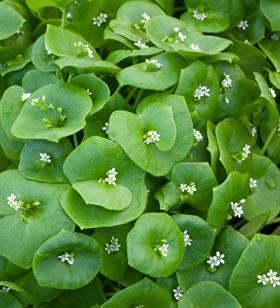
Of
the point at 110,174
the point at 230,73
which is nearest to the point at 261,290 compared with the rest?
the point at 110,174

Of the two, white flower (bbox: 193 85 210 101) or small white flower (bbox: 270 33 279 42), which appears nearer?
white flower (bbox: 193 85 210 101)

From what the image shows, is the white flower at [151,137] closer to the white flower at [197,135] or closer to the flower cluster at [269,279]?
the white flower at [197,135]

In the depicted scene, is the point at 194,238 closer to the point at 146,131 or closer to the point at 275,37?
the point at 146,131

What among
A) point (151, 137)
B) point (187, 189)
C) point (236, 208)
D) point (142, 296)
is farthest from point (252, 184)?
point (142, 296)

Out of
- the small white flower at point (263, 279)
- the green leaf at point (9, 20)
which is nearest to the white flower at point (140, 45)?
the green leaf at point (9, 20)

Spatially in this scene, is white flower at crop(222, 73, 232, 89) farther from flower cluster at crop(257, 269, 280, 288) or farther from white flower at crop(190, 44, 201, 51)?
flower cluster at crop(257, 269, 280, 288)

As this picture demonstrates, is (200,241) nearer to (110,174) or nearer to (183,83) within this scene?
(110,174)

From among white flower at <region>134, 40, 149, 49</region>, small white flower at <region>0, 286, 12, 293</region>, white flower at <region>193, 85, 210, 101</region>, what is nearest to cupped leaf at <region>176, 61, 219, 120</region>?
white flower at <region>193, 85, 210, 101</region>
